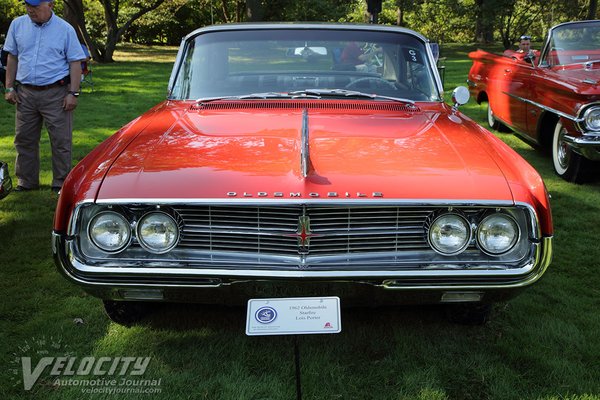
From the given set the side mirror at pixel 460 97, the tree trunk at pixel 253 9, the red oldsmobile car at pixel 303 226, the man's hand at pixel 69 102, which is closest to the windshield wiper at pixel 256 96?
the red oldsmobile car at pixel 303 226

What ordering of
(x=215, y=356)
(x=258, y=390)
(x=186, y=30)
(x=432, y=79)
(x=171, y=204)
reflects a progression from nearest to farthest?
(x=171, y=204), (x=258, y=390), (x=215, y=356), (x=432, y=79), (x=186, y=30)

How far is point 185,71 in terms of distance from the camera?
3748 mm

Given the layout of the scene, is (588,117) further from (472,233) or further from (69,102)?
(69,102)

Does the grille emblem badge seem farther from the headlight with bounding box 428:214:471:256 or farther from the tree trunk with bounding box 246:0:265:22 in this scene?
the tree trunk with bounding box 246:0:265:22

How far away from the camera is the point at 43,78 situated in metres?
5.00

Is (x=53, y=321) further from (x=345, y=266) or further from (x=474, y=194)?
(x=474, y=194)

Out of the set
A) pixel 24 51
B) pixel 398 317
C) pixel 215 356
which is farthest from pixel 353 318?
pixel 24 51

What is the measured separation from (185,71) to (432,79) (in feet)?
5.11

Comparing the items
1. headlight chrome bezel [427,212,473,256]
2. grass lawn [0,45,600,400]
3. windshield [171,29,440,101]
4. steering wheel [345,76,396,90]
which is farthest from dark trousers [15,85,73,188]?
headlight chrome bezel [427,212,473,256]

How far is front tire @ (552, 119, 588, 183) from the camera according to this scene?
5785 millimetres

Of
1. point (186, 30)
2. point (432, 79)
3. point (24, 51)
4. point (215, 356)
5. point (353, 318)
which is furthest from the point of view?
point (186, 30)

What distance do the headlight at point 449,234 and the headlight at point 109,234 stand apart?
1.24m

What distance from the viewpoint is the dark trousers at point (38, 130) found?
16.7 feet

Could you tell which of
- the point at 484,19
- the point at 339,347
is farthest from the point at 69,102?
the point at 484,19
